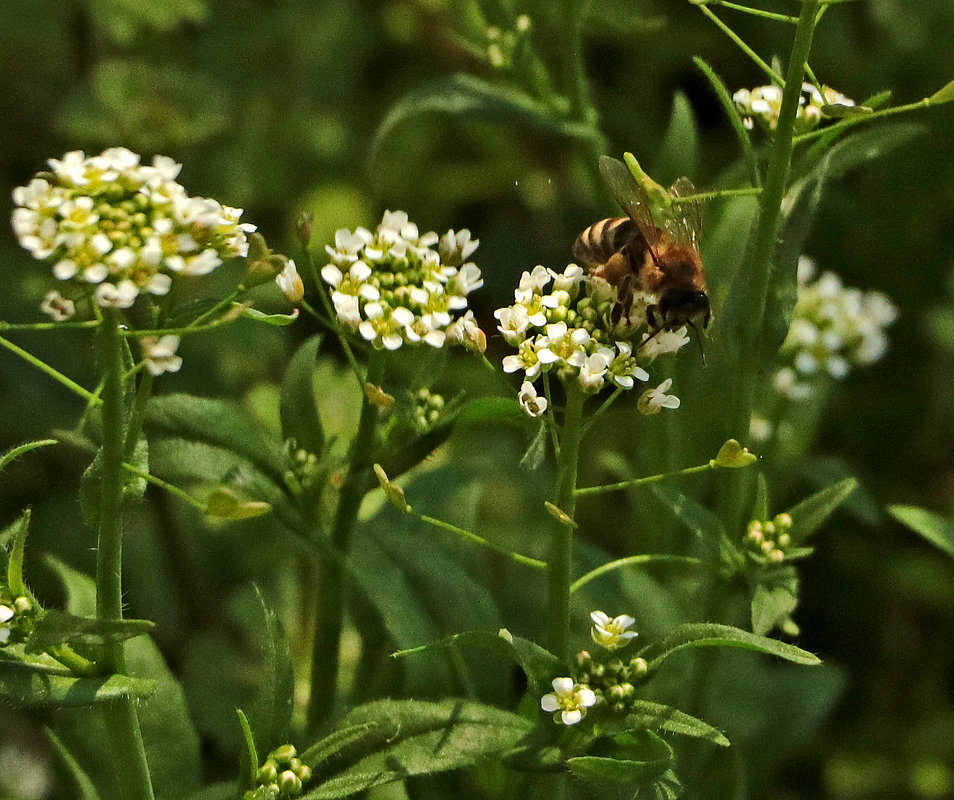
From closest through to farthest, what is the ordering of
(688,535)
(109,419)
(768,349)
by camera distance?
(109,419) < (768,349) < (688,535)

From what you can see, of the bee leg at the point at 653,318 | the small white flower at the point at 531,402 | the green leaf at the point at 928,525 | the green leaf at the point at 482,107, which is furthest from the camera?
the green leaf at the point at 482,107

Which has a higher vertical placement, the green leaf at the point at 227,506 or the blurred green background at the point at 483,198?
the green leaf at the point at 227,506

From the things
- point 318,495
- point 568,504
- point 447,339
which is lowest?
point 318,495

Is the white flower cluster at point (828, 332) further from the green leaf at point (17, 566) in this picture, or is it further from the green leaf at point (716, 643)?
the green leaf at point (17, 566)

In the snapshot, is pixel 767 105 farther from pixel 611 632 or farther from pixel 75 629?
pixel 75 629

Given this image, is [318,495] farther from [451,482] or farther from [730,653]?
[730,653]

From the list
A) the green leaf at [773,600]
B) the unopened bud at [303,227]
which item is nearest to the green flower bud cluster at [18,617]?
the unopened bud at [303,227]

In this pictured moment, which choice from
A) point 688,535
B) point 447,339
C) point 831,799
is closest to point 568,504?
point 447,339
